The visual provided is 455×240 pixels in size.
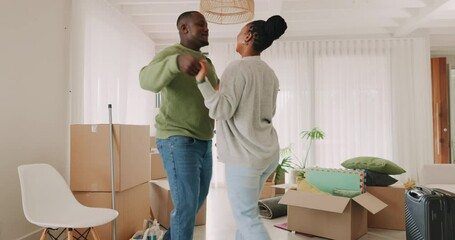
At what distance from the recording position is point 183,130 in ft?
5.22

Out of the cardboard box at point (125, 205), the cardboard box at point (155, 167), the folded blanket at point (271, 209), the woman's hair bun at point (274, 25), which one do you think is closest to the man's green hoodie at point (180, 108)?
the woman's hair bun at point (274, 25)

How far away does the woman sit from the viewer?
4.84ft

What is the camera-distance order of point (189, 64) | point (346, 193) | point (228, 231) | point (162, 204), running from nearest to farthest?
point (189, 64) < point (346, 193) < point (228, 231) < point (162, 204)

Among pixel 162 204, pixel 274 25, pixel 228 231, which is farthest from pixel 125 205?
pixel 274 25

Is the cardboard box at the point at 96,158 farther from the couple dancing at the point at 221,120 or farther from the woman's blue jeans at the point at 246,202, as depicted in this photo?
the woman's blue jeans at the point at 246,202

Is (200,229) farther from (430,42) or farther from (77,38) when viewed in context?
(430,42)

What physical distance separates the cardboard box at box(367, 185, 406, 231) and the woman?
183cm

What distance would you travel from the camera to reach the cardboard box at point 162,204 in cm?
310

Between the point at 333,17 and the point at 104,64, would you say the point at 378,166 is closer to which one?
the point at 333,17

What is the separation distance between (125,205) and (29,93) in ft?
3.59

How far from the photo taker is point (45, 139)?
281 cm

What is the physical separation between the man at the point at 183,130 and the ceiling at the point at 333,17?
2684mm

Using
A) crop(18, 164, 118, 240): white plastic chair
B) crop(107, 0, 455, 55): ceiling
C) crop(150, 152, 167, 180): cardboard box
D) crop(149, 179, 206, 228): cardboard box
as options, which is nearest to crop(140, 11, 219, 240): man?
crop(18, 164, 118, 240): white plastic chair

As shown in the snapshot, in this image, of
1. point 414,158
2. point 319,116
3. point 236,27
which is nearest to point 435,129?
point 414,158
